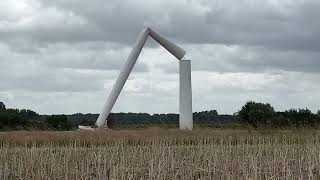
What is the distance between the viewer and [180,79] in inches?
2571

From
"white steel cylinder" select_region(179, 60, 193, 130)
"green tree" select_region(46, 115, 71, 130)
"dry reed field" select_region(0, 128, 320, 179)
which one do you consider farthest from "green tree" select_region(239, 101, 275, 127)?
"dry reed field" select_region(0, 128, 320, 179)

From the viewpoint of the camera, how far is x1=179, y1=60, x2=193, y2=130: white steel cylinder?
6384cm

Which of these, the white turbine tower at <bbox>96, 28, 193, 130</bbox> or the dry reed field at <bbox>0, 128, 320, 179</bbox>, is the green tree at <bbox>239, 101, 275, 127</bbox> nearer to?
the white turbine tower at <bbox>96, 28, 193, 130</bbox>

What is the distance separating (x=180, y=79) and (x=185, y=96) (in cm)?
191

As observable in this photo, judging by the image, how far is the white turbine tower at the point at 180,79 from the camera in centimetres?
6381

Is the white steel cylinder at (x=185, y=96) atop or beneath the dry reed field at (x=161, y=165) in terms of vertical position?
atop

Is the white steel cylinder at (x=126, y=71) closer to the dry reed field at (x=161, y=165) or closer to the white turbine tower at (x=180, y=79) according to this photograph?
the white turbine tower at (x=180, y=79)

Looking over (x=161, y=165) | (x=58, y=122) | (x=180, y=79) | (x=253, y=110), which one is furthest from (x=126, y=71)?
(x=161, y=165)

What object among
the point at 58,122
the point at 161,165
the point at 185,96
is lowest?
the point at 161,165

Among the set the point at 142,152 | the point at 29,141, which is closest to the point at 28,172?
the point at 142,152

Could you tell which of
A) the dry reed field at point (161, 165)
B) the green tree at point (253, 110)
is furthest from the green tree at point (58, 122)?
the dry reed field at point (161, 165)

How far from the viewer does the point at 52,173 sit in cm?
1880

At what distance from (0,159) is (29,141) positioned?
1694cm

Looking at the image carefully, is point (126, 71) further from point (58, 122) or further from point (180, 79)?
point (58, 122)
